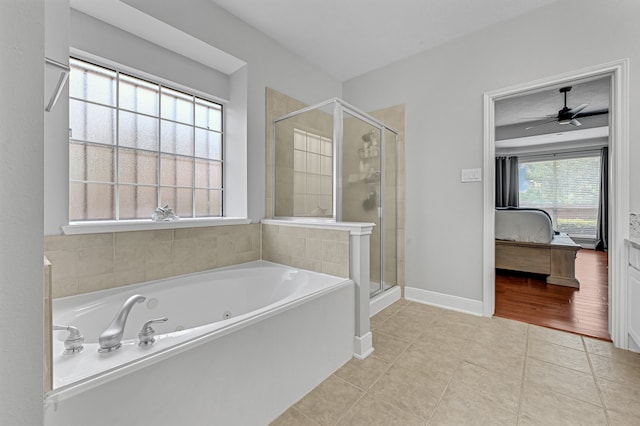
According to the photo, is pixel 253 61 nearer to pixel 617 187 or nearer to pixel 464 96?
pixel 464 96

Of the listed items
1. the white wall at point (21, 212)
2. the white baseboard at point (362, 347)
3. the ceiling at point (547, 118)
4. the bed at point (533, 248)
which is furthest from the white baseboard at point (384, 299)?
the ceiling at point (547, 118)

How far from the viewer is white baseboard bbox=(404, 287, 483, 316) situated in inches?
97.4

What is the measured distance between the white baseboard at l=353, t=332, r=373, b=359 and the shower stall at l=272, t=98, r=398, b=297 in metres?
0.74

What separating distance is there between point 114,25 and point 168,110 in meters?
0.60

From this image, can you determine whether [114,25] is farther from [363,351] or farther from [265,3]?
[363,351]

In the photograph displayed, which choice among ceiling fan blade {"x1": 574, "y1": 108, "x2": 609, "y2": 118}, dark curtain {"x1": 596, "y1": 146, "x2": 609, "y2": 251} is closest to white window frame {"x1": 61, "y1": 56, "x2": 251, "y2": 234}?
ceiling fan blade {"x1": 574, "y1": 108, "x2": 609, "y2": 118}

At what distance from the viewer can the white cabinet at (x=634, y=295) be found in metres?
1.68

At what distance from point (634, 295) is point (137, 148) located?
11.7 ft

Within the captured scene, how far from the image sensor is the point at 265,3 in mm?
2137

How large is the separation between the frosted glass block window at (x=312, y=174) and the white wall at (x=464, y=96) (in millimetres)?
1061

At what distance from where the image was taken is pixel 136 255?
1773 mm

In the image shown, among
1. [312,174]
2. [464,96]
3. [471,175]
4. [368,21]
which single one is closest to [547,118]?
[464,96]

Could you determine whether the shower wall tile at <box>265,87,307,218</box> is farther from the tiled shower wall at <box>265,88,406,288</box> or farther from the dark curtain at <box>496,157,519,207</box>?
the dark curtain at <box>496,157,519,207</box>

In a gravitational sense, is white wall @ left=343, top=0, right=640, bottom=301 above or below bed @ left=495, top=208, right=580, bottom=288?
above
